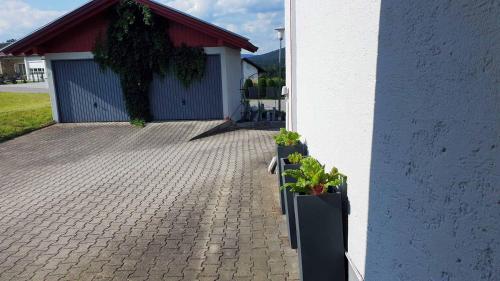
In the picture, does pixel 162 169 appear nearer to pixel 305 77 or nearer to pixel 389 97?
pixel 305 77

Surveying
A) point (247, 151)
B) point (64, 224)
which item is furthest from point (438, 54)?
point (247, 151)

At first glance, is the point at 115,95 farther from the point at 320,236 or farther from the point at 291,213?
the point at 320,236

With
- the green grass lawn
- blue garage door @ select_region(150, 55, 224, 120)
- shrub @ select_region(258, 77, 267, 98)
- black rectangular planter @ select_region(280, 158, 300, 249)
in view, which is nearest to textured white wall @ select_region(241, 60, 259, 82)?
shrub @ select_region(258, 77, 267, 98)

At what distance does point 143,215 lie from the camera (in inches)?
226

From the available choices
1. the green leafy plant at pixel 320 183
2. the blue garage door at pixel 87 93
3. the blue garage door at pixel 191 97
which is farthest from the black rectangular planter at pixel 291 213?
the blue garage door at pixel 87 93

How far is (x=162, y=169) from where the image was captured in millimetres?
8477

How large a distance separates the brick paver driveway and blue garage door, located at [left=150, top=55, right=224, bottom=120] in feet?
12.4

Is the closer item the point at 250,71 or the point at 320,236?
the point at 320,236

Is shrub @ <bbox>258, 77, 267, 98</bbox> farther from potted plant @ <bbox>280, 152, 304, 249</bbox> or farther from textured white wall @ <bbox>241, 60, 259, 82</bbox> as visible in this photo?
potted plant @ <bbox>280, 152, 304, 249</bbox>

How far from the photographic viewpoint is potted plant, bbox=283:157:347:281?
11.0 feet

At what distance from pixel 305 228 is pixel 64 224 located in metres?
3.99

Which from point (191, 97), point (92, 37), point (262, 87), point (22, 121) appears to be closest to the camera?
point (92, 37)

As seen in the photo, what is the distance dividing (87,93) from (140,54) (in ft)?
9.53

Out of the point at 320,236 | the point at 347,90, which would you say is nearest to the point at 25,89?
the point at 320,236
